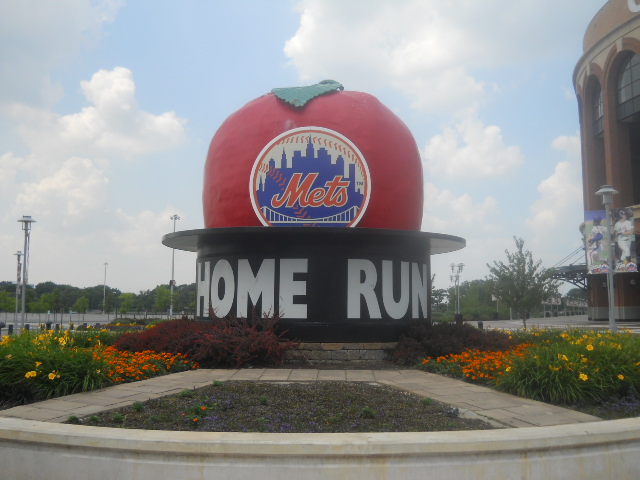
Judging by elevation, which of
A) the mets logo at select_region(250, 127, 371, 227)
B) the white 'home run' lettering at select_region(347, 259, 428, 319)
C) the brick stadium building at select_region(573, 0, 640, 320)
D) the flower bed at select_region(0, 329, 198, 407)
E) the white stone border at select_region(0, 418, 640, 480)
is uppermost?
the brick stadium building at select_region(573, 0, 640, 320)

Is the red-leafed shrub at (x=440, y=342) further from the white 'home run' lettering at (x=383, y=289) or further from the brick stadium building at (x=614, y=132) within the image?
the brick stadium building at (x=614, y=132)

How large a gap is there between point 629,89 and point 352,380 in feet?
147

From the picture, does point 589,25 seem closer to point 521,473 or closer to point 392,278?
point 392,278

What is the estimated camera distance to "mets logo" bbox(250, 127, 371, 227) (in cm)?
1330

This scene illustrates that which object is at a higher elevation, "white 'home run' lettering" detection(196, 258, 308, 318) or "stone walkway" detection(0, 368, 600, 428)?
"white 'home run' lettering" detection(196, 258, 308, 318)

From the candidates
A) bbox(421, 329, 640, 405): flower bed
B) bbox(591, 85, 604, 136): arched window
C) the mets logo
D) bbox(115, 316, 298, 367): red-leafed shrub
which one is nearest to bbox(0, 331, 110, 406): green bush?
bbox(115, 316, 298, 367): red-leafed shrub

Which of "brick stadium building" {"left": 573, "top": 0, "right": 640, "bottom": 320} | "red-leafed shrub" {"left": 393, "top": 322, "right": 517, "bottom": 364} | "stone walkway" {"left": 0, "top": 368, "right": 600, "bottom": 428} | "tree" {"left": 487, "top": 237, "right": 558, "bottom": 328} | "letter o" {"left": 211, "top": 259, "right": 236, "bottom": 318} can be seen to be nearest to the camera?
"stone walkway" {"left": 0, "top": 368, "right": 600, "bottom": 428}

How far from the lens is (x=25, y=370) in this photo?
852 centimetres

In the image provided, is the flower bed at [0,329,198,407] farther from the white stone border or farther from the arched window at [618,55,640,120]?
the arched window at [618,55,640,120]

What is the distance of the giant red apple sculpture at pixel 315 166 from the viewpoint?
13320mm

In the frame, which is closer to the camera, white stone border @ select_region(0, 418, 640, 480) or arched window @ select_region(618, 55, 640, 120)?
white stone border @ select_region(0, 418, 640, 480)

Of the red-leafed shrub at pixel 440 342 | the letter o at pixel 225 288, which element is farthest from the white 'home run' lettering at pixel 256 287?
the red-leafed shrub at pixel 440 342

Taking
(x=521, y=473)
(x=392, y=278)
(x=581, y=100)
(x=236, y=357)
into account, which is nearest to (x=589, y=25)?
(x=581, y=100)

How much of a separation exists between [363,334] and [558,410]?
596 cm
